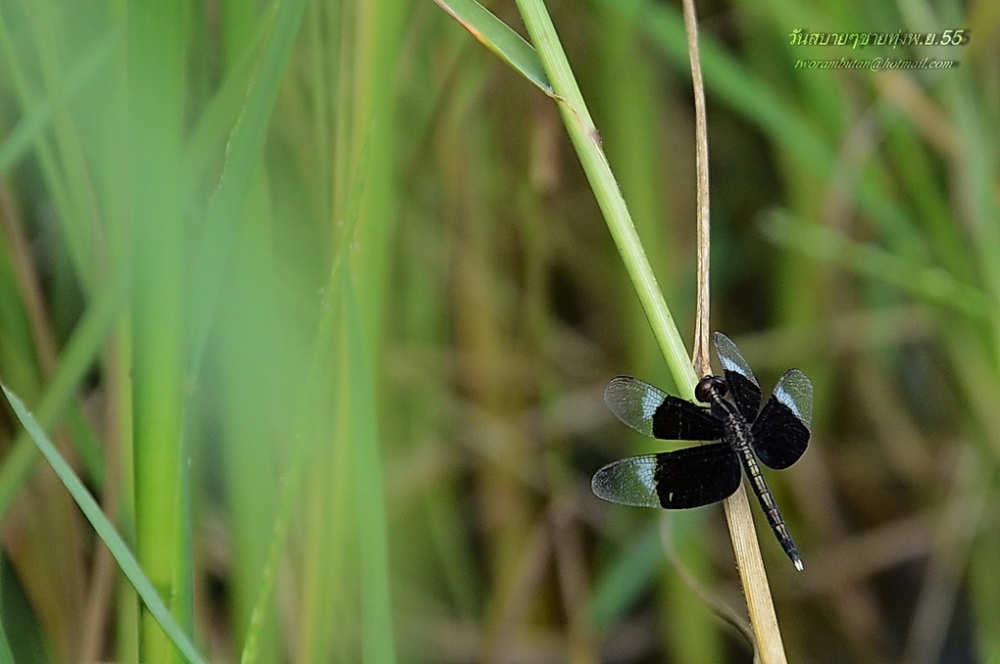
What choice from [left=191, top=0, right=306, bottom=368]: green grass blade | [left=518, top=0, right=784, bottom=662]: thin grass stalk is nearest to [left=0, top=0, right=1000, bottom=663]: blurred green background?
[left=191, top=0, right=306, bottom=368]: green grass blade

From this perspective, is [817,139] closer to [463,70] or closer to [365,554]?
[463,70]

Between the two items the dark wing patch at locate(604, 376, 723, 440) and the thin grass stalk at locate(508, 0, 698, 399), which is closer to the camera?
the thin grass stalk at locate(508, 0, 698, 399)

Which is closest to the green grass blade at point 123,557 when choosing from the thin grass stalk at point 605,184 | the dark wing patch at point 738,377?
the thin grass stalk at point 605,184

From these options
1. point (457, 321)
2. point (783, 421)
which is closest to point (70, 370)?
point (783, 421)

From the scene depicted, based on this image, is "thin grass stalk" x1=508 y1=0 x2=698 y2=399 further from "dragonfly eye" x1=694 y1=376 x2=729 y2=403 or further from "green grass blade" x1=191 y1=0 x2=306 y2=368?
"green grass blade" x1=191 y1=0 x2=306 y2=368

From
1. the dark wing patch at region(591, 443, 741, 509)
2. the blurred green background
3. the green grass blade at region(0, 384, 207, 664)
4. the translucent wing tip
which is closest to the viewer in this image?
the green grass blade at region(0, 384, 207, 664)

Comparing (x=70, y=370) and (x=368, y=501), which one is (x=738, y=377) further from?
(x=70, y=370)

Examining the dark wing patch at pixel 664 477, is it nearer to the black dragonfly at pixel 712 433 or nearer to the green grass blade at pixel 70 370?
the black dragonfly at pixel 712 433

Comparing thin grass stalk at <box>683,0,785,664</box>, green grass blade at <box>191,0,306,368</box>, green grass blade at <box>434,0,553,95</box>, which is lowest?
thin grass stalk at <box>683,0,785,664</box>
